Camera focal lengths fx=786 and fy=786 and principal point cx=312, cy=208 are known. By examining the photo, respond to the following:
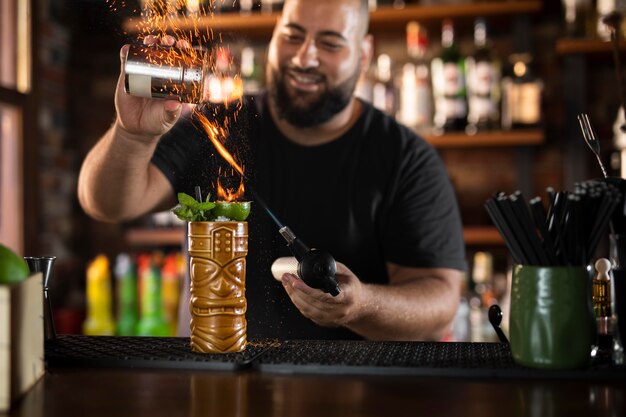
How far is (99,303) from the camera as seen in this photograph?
2975mm

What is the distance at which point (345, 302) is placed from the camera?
3.93ft

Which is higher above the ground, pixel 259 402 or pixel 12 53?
pixel 12 53

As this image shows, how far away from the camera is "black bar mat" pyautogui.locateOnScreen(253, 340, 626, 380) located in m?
1.02

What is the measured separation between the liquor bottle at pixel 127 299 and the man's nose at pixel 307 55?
4.61ft

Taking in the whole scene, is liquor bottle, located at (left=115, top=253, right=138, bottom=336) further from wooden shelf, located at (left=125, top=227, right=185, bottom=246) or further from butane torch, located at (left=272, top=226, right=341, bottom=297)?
butane torch, located at (left=272, top=226, right=341, bottom=297)

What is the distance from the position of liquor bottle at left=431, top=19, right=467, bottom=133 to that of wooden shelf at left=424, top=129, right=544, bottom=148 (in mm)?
42

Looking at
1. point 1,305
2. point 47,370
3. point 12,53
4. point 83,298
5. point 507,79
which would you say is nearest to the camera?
point 1,305

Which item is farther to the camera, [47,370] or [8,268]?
[47,370]

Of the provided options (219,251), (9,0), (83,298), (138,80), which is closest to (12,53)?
(9,0)

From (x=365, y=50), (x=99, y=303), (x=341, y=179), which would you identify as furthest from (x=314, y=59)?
(x=99, y=303)

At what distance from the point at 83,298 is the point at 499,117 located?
5.75 ft

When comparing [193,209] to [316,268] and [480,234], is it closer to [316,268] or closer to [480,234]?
[316,268]

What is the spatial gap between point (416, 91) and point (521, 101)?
0.35 metres

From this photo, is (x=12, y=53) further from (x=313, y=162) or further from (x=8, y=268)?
(x=8, y=268)
